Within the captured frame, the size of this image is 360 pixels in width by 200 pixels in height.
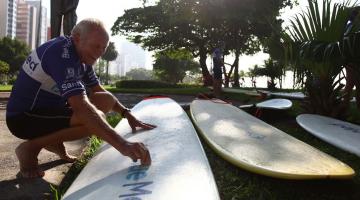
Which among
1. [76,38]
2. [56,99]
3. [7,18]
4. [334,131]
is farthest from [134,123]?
[7,18]

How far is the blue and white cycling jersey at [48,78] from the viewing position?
1.93 metres

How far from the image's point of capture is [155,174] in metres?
1.79

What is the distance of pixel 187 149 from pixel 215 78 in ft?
20.5

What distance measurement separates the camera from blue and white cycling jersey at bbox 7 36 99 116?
193 centimetres

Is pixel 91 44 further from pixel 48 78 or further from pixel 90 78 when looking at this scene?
pixel 90 78

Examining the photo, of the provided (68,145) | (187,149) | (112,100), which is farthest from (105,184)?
(68,145)

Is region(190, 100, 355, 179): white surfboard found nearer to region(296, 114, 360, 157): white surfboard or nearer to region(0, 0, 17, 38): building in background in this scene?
region(296, 114, 360, 157): white surfboard

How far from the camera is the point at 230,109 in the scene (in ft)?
14.9

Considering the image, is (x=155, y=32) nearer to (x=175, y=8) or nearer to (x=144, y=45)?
(x=144, y=45)

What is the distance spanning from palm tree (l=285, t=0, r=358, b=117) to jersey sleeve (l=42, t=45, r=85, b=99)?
258 centimetres

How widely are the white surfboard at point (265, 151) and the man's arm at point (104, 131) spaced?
668mm

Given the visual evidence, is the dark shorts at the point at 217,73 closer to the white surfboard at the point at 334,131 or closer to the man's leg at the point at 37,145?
the white surfboard at the point at 334,131

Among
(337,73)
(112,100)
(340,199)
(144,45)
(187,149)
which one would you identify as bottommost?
(340,199)

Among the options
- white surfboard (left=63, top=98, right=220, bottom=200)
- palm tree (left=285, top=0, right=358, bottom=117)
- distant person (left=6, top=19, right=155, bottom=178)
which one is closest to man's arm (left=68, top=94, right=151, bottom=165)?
distant person (left=6, top=19, right=155, bottom=178)
